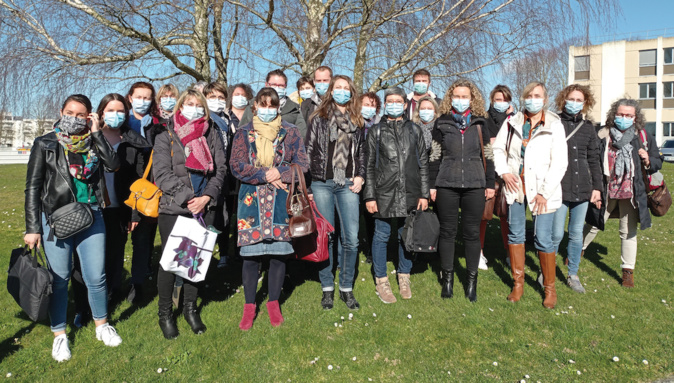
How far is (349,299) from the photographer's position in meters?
4.74

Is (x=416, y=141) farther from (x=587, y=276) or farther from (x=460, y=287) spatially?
(x=587, y=276)

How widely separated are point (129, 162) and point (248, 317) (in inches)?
A: 78.7

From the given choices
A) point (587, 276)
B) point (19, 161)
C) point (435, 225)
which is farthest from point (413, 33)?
point (19, 161)

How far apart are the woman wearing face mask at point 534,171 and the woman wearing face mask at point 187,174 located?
3.08m

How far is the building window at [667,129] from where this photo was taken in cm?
4362

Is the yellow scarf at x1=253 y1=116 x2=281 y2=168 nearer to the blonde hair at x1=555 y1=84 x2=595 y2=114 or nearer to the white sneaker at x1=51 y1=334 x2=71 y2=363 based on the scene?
the white sneaker at x1=51 y1=334 x2=71 y2=363

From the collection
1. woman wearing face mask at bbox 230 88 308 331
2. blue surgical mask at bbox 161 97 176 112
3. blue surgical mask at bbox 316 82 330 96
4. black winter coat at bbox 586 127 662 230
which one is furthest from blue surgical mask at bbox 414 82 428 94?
blue surgical mask at bbox 161 97 176 112

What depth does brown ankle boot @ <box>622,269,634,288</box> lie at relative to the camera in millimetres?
5371

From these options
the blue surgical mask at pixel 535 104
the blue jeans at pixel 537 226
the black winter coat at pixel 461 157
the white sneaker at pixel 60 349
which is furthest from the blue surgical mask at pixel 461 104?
the white sneaker at pixel 60 349

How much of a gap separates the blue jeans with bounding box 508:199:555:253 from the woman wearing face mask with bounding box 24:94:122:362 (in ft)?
13.4

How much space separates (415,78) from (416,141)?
1643 millimetres

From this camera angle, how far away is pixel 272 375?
135 inches

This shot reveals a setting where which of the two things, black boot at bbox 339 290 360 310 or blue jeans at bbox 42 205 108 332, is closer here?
blue jeans at bbox 42 205 108 332

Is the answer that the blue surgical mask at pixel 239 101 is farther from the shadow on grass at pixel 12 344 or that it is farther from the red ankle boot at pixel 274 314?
the shadow on grass at pixel 12 344
